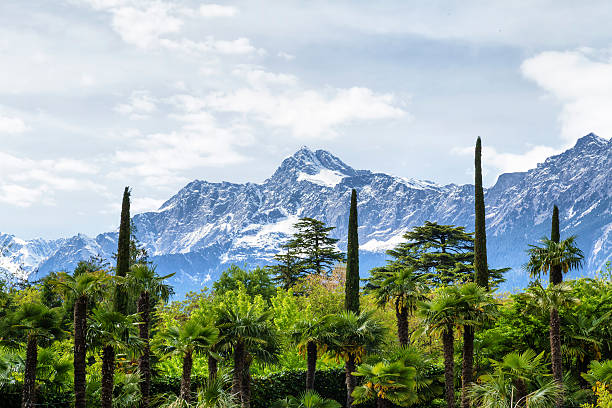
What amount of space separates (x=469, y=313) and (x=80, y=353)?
16143 millimetres

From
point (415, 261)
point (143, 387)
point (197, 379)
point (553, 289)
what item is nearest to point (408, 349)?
point (553, 289)

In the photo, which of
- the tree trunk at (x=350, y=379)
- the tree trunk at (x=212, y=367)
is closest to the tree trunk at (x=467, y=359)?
the tree trunk at (x=350, y=379)

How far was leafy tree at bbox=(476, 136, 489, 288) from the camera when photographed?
32.9m

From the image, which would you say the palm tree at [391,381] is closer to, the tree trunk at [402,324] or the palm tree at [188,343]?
the tree trunk at [402,324]

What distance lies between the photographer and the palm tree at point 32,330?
2198 cm

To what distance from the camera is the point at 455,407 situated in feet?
87.2

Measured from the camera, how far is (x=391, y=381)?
81.7ft

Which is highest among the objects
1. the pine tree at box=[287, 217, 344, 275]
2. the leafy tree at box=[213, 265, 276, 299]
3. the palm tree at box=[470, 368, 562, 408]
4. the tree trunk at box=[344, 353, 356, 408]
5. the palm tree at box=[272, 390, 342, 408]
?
the pine tree at box=[287, 217, 344, 275]

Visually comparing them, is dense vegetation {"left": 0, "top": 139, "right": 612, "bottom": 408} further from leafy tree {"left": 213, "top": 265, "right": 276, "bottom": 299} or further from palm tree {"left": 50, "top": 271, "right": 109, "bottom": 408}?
leafy tree {"left": 213, "top": 265, "right": 276, "bottom": 299}

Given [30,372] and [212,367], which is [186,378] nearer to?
[212,367]

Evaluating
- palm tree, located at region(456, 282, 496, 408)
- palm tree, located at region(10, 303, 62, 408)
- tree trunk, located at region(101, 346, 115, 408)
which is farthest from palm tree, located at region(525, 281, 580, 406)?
palm tree, located at region(10, 303, 62, 408)

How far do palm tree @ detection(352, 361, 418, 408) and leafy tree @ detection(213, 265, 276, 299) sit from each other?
36.2 metres

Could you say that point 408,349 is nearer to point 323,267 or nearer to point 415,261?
point 415,261

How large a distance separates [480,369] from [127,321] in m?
17.6
